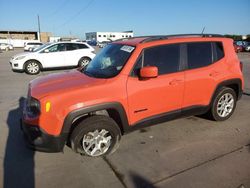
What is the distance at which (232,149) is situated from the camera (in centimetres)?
384

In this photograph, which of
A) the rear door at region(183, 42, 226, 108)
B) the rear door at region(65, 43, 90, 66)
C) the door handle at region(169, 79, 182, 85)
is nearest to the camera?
the door handle at region(169, 79, 182, 85)

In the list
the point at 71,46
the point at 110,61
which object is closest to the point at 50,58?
the point at 71,46

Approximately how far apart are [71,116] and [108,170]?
92 centimetres

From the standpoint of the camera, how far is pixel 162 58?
3.97 meters

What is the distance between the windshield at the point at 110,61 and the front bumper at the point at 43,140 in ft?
3.88

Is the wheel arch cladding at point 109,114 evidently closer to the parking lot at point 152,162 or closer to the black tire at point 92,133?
Result: the black tire at point 92,133

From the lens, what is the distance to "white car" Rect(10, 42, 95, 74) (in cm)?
1219

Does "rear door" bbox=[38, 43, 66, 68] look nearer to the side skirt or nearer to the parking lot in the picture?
the parking lot

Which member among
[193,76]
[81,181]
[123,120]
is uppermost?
[193,76]

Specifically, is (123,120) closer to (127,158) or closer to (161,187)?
(127,158)

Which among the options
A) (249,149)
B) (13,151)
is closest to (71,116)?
(13,151)

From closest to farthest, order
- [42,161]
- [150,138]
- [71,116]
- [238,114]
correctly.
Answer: [71,116], [42,161], [150,138], [238,114]

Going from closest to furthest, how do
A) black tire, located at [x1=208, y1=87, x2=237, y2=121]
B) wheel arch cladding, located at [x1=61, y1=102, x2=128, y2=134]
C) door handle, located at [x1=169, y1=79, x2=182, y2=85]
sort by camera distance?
1. wheel arch cladding, located at [x1=61, y1=102, x2=128, y2=134]
2. door handle, located at [x1=169, y1=79, x2=182, y2=85]
3. black tire, located at [x1=208, y1=87, x2=237, y2=121]

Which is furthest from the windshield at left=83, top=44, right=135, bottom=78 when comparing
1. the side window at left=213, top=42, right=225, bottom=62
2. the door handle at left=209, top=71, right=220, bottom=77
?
the side window at left=213, top=42, right=225, bottom=62
